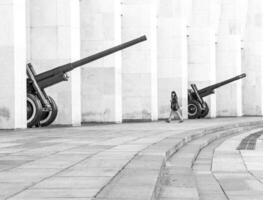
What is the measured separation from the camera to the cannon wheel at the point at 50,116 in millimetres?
25359

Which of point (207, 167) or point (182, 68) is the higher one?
point (182, 68)

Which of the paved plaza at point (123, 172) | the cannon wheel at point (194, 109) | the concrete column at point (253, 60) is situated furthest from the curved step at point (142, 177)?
the concrete column at point (253, 60)

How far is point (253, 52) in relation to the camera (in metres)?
63.1

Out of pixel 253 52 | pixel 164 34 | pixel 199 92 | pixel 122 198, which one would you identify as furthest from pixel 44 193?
pixel 253 52

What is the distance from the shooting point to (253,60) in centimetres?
6288

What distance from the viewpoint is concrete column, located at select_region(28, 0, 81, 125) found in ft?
89.5

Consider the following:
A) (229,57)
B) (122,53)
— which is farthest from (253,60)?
(122,53)

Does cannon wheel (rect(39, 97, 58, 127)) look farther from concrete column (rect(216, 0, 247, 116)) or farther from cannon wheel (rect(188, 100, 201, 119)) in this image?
concrete column (rect(216, 0, 247, 116))

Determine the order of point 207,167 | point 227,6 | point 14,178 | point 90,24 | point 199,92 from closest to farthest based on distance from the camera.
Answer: point 14,178 < point 207,167 < point 90,24 < point 199,92 < point 227,6

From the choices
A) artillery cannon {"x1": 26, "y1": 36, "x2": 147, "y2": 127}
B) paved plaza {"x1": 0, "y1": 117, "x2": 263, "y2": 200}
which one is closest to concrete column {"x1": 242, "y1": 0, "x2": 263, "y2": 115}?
artillery cannon {"x1": 26, "y1": 36, "x2": 147, "y2": 127}

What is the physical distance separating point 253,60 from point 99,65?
33474 millimetres

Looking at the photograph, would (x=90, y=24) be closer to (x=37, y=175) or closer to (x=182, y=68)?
(x=182, y=68)

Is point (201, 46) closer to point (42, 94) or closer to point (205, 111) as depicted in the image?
point (205, 111)

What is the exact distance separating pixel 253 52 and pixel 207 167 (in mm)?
51020
